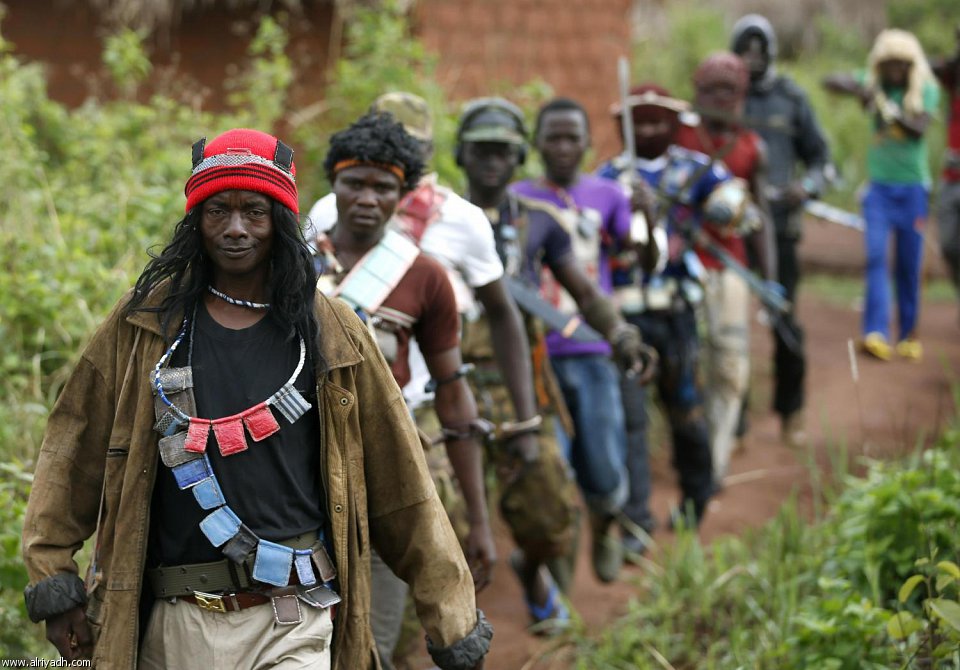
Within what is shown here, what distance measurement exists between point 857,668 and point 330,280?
1.99m

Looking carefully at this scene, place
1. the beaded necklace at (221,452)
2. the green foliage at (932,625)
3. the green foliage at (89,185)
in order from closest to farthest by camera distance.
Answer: the beaded necklace at (221,452), the green foliage at (932,625), the green foliage at (89,185)

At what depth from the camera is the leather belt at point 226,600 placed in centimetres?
299

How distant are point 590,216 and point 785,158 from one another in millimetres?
3231

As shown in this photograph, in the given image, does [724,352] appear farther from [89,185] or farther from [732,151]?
[89,185]

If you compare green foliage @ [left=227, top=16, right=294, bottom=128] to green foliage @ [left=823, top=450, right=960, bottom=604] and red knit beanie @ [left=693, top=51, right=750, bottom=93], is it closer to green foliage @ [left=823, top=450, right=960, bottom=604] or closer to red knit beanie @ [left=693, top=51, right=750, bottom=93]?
red knit beanie @ [left=693, top=51, right=750, bottom=93]

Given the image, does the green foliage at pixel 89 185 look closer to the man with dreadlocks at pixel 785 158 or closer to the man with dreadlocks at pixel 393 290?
the man with dreadlocks at pixel 393 290

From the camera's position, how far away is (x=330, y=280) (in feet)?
13.1

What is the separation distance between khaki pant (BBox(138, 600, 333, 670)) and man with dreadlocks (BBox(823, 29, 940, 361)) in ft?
23.1

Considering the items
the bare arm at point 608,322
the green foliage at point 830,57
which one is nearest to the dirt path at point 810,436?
the bare arm at point 608,322

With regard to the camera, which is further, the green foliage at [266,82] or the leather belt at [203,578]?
the green foliage at [266,82]

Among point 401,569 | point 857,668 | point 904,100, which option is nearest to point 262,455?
point 401,569

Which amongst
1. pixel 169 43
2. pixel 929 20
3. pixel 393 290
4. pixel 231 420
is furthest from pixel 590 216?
pixel 929 20

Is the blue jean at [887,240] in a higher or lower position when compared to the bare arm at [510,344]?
lower

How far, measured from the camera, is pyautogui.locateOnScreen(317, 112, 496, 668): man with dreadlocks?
3.88 m
